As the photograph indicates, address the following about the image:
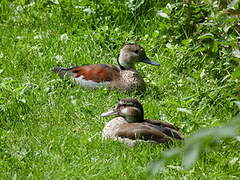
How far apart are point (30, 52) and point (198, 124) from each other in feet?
12.5

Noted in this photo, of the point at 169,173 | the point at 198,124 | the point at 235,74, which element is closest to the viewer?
the point at 235,74

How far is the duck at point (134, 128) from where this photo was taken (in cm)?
536

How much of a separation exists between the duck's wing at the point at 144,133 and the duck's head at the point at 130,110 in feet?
0.69

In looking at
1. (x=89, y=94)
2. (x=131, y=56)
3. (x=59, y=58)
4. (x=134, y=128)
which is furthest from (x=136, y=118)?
(x=59, y=58)

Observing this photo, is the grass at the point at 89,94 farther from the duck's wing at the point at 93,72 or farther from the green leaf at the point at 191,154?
the green leaf at the point at 191,154

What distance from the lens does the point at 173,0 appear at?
9.03 meters

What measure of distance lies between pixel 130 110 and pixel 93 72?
1.77 meters

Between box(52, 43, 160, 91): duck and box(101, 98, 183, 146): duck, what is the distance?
1.36 meters

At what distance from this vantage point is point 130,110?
568 cm

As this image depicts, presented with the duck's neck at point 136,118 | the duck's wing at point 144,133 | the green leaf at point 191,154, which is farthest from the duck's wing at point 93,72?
the green leaf at point 191,154

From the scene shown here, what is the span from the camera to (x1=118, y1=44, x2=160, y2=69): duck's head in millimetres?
7582

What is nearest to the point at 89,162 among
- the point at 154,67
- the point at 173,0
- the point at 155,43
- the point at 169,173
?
the point at 169,173

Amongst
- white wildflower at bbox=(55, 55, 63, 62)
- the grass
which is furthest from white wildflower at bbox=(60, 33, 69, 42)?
white wildflower at bbox=(55, 55, 63, 62)

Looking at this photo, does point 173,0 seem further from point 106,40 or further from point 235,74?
point 235,74
